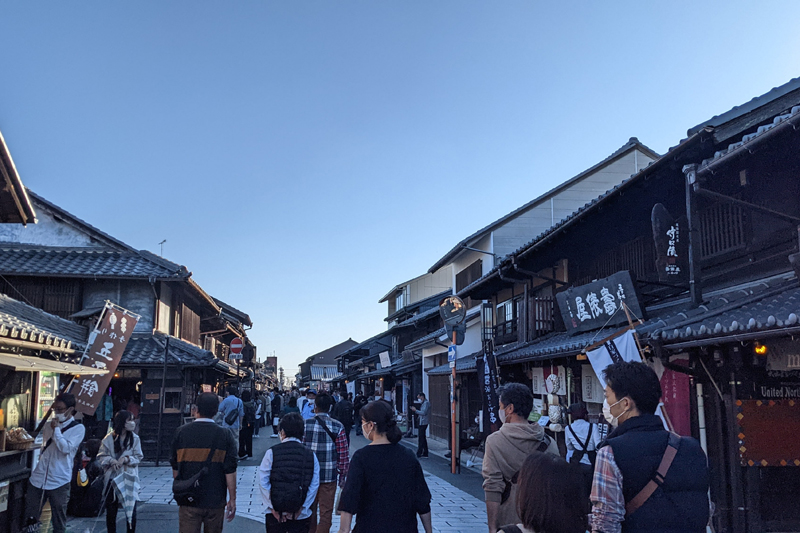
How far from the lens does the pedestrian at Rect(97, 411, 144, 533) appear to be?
290 inches

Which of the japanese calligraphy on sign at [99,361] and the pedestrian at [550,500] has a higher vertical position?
the japanese calligraphy on sign at [99,361]

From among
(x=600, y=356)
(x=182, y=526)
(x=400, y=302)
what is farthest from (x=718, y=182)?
(x=400, y=302)

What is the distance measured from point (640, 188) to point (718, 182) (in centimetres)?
191

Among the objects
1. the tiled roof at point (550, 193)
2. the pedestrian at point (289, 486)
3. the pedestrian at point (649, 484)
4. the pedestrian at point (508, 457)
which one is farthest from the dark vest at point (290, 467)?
the tiled roof at point (550, 193)

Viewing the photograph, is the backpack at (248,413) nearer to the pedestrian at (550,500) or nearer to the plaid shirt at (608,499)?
the plaid shirt at (608,499)

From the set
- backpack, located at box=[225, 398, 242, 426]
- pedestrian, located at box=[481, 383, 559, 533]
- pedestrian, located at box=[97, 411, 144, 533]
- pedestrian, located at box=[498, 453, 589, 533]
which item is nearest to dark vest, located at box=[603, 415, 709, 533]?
pedestrian, located at box=[498, 453, 589, 533]

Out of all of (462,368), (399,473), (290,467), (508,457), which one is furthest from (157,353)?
(508,457)

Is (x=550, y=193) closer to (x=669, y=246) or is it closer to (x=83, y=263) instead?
(x=669, y=246)

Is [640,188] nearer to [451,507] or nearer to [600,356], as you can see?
[600,356]

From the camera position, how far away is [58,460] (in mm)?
7496

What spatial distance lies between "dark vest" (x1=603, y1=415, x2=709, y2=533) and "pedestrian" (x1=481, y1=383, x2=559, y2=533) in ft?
5.06

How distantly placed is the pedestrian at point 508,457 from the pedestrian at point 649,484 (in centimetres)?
152

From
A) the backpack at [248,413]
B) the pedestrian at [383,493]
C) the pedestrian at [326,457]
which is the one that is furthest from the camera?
the backpack at [248,413]

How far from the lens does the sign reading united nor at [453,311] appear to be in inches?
581
